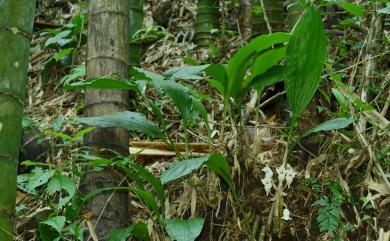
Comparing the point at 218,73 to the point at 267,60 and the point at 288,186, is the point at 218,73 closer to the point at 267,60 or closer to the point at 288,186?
the point at 267,60

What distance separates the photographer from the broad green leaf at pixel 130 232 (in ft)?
5.83

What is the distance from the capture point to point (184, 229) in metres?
1.75

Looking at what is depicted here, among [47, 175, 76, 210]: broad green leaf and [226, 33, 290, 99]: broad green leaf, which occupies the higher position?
[226, 33, 290, 99]: broad green leaf

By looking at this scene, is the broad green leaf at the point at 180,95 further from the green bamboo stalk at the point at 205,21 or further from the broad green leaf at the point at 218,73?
the green bamboo stalk at the point at 205,21

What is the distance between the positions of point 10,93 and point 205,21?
2502 mm

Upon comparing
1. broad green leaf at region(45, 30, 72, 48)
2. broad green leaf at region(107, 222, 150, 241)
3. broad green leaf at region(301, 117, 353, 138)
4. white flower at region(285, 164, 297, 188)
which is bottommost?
broad green leaf at region(107, 222, 150, 241)

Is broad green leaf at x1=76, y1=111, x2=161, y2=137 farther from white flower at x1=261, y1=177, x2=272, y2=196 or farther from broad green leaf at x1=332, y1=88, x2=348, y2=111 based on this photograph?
broad green leaf at x1=332, y1=88, x2=348, y2=111

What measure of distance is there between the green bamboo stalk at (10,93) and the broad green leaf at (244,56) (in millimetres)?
693

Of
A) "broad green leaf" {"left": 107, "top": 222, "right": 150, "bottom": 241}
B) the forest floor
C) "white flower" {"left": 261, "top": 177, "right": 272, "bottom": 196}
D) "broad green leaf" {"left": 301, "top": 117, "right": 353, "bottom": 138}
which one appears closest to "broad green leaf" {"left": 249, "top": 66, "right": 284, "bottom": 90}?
the forest floor

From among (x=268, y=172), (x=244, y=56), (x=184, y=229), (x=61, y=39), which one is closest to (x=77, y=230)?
(x=184, y=229)

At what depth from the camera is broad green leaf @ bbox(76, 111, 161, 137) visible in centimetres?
183

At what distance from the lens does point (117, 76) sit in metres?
2.00

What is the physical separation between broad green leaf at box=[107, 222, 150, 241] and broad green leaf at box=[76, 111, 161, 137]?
33 centimetres

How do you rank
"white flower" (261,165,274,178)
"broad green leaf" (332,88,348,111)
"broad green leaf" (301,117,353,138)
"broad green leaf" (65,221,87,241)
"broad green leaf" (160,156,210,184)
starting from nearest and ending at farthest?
"broad green leaf" (160,156,210,184), "broad green leaf" (65,221,87,241), "broad green leaf" (301,117,353,138), "white flower" (261,165,274,178), "broad green leaf" (332,88,348,111)
